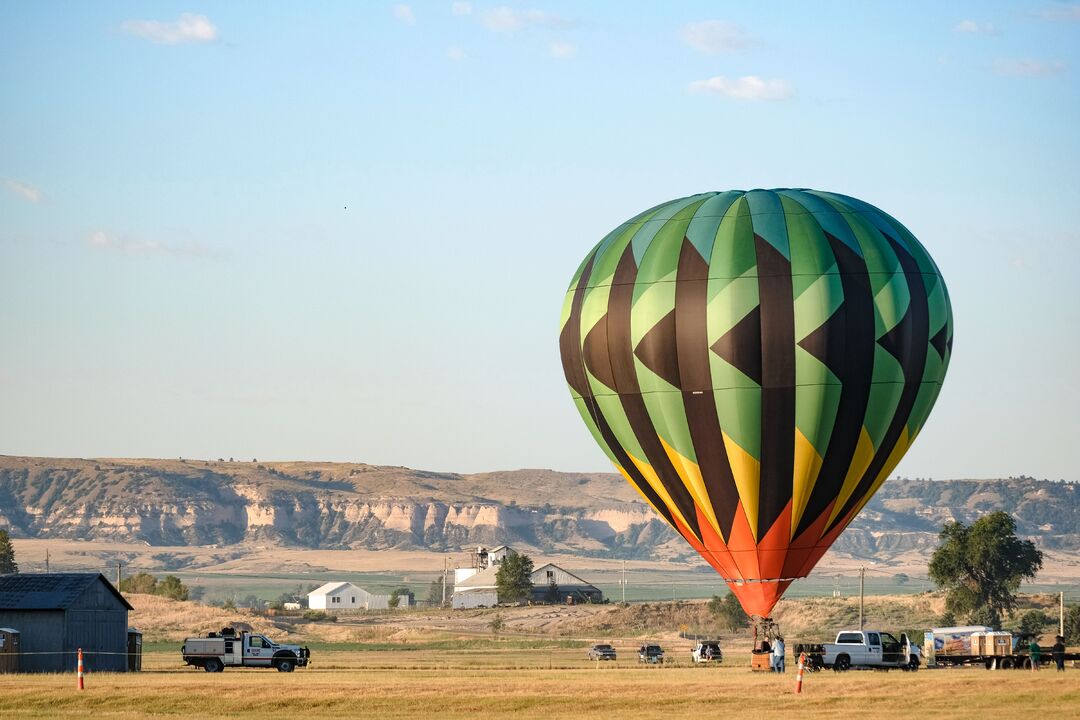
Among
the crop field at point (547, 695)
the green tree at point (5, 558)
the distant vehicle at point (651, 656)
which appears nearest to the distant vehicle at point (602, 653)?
the distant vehicle at point (651, 656)

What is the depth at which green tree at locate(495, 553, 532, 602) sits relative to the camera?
154 meters

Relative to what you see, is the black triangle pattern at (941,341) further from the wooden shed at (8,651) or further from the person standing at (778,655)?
the wooden shed at (8,651)

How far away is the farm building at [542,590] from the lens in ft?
523

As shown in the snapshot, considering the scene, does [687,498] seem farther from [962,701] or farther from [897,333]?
[962,701]

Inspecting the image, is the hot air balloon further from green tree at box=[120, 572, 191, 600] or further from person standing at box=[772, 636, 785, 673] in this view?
green tree at box=[120, 572, 191, 600]

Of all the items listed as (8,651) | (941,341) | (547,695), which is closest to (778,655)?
(941,341)

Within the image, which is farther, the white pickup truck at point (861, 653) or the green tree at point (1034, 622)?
the green tree at point (1034, 622)

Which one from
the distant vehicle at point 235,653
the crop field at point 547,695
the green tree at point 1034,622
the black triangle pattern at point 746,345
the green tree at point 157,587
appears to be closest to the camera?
the crop field at point 547,695

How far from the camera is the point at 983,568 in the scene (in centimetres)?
11488

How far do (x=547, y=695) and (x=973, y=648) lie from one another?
25.6 meters

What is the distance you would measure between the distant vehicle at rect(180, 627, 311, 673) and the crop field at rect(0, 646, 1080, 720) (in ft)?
19.2

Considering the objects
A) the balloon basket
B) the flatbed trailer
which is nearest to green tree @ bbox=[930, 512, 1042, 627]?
the flatbed trailer

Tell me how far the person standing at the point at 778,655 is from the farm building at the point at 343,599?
419 ft

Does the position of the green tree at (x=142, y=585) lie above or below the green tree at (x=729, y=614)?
above
